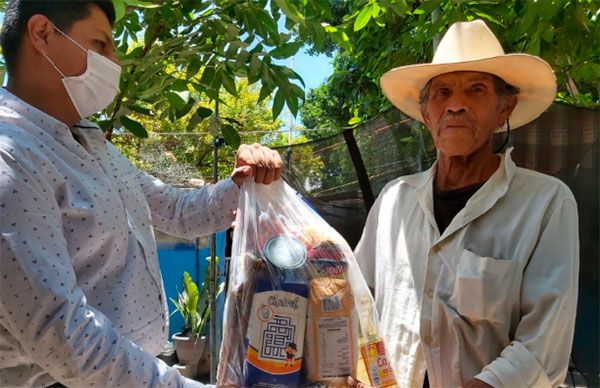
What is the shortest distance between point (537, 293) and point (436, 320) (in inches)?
12.2

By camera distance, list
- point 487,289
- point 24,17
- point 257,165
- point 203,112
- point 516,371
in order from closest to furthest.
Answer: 1. point 24,17
2. point 516,371
3. point 487,289
4. point 257,165
5. point 203,112

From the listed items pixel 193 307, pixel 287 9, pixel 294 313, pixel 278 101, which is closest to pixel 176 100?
pixel 278 101

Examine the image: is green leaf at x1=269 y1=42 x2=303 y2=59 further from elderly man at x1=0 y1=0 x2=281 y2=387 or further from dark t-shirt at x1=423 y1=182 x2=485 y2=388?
dark t-shirt at x1=423 y1=182 x2=485 y2=388

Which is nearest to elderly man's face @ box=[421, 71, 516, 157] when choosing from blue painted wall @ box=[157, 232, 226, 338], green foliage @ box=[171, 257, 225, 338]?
green foliage @ box=[171, 257, 225, 338]

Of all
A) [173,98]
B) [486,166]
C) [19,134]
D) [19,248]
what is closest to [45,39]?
[19,134]

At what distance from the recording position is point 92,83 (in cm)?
138

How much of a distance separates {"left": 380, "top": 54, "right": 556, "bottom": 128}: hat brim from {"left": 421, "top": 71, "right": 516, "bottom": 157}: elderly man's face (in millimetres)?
41

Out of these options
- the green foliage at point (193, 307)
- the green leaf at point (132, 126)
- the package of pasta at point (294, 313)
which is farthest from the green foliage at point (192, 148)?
the package of pasta at point (294, 313)

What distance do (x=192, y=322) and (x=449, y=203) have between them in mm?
5136

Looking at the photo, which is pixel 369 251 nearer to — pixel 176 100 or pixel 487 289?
pixel 487 289

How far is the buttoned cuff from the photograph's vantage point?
137cm

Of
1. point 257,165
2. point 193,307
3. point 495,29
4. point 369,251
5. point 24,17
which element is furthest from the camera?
point 193,307

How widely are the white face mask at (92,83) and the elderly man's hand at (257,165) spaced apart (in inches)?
17.4

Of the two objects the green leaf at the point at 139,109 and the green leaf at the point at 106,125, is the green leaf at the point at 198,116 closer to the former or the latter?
the green leaf at the point at 139,109
